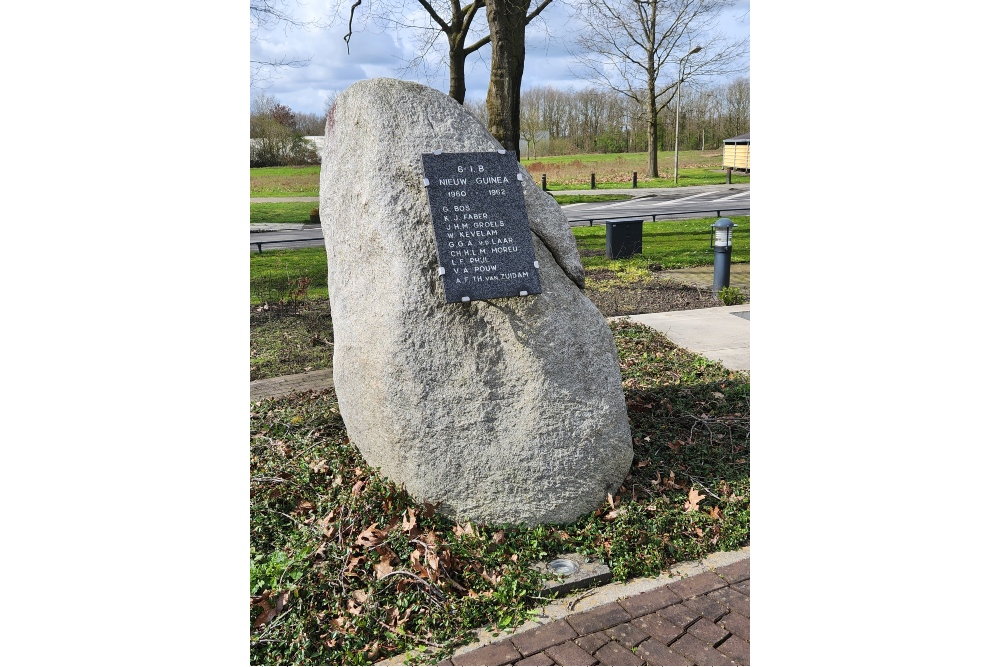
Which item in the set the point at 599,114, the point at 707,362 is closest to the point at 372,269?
the point at 707,362

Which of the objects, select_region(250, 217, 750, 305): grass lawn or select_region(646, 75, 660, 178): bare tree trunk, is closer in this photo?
select_region(250, 217, 750, 305): grass lawn

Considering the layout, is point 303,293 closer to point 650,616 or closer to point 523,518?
point 523,518

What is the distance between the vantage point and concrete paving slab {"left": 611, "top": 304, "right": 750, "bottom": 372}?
23.4 ft

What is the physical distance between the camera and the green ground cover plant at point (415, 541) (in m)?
3.28

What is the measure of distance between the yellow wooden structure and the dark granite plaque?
22183 mm

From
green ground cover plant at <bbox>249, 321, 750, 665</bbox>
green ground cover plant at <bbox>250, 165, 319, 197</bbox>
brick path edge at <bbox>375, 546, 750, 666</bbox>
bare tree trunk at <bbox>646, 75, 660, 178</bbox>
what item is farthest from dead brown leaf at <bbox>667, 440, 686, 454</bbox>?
bare tree trunk at <bbox>646, 75, 660, 178</bbox>

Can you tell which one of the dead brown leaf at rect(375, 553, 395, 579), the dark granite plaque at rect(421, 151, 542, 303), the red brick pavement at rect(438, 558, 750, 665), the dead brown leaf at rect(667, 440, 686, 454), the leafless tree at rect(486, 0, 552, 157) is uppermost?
the leafless tree at rect(486, 0, 552, 157)

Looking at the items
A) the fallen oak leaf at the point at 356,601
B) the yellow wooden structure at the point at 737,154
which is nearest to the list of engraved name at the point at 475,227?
the fallen oak leaf at the point at 356,601

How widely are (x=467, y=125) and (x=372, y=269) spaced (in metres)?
0.98

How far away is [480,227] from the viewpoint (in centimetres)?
394

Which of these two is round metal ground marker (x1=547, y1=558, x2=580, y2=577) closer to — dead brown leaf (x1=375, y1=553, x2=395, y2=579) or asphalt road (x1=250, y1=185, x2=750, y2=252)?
dead brown leaf (x1=375, y1=553, x2=395, y2=579)

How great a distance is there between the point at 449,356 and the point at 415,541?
98cm

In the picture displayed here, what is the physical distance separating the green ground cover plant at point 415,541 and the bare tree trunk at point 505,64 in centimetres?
533

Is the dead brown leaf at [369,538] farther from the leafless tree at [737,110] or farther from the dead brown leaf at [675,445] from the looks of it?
the leafless tree at [737,110]
